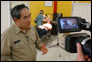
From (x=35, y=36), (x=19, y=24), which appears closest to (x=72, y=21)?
(x=35, y=36)

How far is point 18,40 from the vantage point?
1.58 meters

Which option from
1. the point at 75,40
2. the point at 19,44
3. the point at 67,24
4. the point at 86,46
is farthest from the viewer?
the point at 67,24

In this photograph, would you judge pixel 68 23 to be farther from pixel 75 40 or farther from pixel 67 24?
pixel 75 40

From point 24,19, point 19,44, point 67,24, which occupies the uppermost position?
point 24,19

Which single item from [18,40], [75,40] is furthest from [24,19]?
[75,40]

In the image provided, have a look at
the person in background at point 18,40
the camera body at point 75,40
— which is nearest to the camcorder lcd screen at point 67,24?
the person in background at point 18,40

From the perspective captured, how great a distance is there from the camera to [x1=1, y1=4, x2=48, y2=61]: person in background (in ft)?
4.98

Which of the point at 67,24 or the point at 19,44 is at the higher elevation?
the point at 67,24

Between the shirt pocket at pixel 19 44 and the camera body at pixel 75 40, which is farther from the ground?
the camera body at pixel 75 40

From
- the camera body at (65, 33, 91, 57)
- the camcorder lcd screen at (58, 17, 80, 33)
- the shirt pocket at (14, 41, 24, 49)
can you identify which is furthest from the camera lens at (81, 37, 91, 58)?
the camcorder lcd screen at (58, 17, 80, 33)

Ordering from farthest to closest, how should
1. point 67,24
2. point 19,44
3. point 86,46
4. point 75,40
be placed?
point 67,24, point 19,44, point 75,40, point 86,46

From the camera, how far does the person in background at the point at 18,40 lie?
1.52m

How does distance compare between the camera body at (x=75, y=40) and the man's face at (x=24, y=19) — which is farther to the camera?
the man's face at (x=24, y=19)

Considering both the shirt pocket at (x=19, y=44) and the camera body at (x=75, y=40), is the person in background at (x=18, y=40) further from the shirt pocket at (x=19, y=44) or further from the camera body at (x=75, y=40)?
the camera body at (x=75, y=40)
